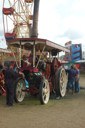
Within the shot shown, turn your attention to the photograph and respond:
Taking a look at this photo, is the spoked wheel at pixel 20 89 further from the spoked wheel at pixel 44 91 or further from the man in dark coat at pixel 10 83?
the spoked wheel at pixel 44 91

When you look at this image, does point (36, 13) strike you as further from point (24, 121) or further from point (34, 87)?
point (24, 121)

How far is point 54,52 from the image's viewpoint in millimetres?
6961

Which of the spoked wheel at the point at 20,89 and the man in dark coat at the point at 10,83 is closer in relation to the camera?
the man in dark coat at the point at 10,83

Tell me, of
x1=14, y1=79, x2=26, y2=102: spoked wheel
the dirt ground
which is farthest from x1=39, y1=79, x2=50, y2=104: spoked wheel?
x1=14, y1=79, x2=26, y2=102: spoked wheel

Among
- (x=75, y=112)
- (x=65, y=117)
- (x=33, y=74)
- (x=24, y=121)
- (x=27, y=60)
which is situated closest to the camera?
(x=24, y=121)

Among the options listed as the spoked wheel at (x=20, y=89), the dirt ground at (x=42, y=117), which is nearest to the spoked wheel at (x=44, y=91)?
the dirt ground at (x=42, y=117)

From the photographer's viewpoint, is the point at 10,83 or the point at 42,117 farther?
the point at 10,83

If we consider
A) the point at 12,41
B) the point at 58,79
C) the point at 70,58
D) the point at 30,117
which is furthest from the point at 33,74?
the point at 70,58

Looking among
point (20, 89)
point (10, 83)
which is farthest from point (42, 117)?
point (20, 89)

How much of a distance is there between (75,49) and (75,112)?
3743 centimetres

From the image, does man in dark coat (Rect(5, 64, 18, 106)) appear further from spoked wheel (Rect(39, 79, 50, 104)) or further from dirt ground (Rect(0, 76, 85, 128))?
spoked wheel (Rect(39, 79, 50, 104))

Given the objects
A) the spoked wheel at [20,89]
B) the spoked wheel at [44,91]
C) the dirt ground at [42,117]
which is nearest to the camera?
the dirt ground at [42,117]

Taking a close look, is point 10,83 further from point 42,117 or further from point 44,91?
point 42,117

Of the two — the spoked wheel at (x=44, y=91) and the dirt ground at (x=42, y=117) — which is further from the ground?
the spoked wheel at (x=44, y=91)
